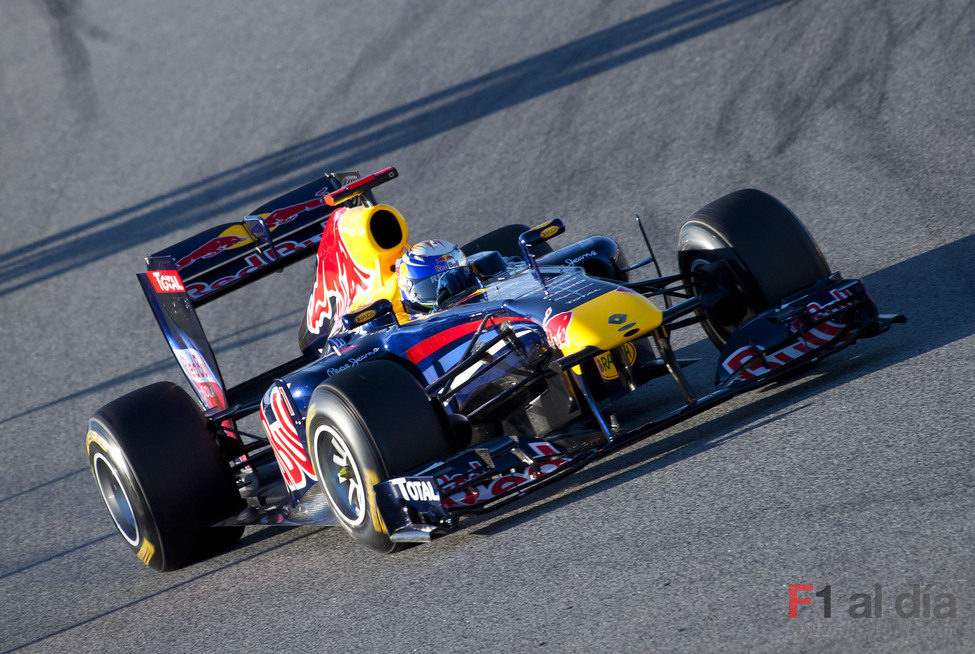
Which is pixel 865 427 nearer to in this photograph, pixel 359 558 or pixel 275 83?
pixel 359 558

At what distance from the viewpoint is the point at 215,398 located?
796 centimetres

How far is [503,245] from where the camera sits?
27.7 feet

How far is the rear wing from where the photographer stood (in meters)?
7.98

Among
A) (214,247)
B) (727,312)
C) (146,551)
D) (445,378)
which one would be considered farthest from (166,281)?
(727,312)

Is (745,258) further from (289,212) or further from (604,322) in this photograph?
(289,212)

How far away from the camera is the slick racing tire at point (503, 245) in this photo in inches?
332

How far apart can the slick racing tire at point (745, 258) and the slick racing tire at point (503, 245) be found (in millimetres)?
1514

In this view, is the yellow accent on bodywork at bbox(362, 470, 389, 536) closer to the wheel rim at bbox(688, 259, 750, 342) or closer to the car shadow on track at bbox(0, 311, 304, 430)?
the wheel rim at bbox(688, 259, 750, 342)

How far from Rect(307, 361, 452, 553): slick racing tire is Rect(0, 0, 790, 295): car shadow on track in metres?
8.53

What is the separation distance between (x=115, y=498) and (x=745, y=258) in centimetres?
409

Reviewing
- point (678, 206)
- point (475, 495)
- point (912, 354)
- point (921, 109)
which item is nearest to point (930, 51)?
point (921, 109)

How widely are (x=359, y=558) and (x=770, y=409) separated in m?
2.27

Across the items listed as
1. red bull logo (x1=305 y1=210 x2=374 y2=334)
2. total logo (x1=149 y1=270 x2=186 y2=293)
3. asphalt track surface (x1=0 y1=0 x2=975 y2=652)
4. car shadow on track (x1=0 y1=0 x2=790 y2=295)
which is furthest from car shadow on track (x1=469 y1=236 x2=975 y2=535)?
car shadow on track (x1=0 y1=0 x2=790 y2=295)
